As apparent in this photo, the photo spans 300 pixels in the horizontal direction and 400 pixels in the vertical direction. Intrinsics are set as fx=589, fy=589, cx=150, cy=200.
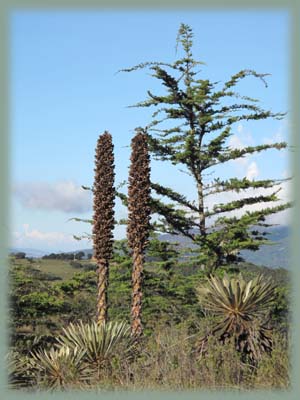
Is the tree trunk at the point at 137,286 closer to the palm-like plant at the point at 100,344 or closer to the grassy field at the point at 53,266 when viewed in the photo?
the palm-like plant at the point at 100,344

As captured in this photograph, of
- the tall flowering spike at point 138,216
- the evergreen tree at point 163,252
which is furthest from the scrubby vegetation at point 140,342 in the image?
the tall flowering spike at point 138,216

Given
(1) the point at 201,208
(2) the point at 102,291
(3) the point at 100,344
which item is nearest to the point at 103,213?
(2) the point at 102,291

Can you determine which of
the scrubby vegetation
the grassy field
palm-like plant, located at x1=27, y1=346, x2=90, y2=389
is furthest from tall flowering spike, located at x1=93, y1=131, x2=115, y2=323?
the grassy field

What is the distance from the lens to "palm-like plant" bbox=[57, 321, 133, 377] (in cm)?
998

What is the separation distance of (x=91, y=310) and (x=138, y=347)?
33.1ft

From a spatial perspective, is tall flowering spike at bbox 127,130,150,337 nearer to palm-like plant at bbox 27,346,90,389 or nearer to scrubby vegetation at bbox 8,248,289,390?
scrubby vegetation at bbox 8,248,289,390

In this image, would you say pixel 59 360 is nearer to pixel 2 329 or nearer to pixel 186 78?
pixel 2 329

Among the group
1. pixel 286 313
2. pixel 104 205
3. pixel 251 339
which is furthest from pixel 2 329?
pixel 286 313

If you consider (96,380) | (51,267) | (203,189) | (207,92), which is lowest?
(96,380)

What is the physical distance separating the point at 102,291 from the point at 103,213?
174 centimetres

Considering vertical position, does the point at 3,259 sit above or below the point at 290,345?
above

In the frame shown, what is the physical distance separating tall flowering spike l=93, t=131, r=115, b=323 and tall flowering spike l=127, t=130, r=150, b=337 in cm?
46

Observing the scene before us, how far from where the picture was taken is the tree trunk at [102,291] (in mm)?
13016

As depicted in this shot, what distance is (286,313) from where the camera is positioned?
15.6 meters
